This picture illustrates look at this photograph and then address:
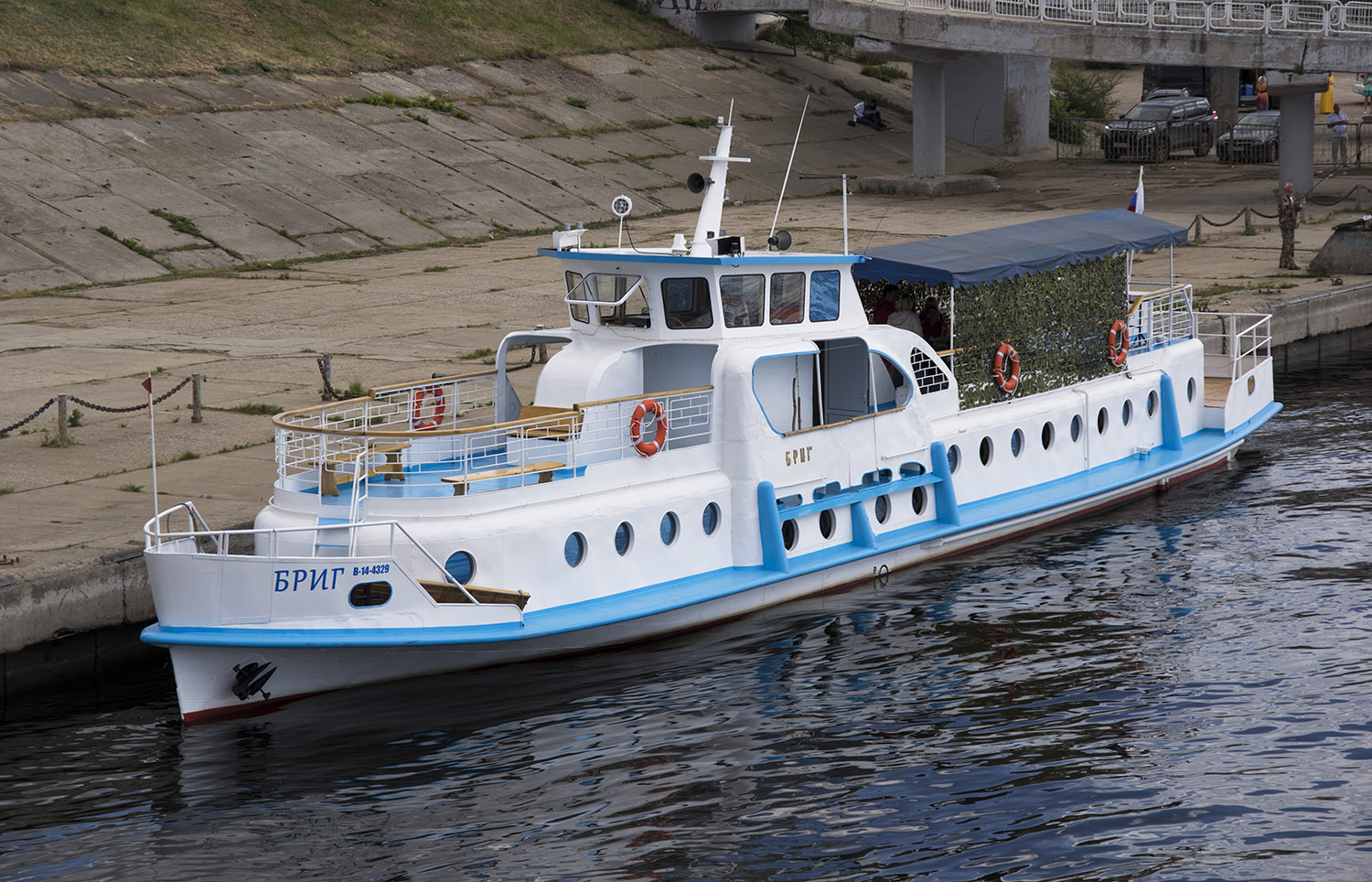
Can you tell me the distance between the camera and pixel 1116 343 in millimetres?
21156

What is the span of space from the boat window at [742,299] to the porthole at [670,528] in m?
2.25

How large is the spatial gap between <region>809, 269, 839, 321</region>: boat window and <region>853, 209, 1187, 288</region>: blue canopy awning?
1.00m

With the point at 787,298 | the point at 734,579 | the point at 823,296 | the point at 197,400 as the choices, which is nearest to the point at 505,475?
the point at 734,579

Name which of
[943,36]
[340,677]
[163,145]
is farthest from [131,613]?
[943,36]

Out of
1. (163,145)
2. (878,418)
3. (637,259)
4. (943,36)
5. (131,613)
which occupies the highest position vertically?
(943,36)

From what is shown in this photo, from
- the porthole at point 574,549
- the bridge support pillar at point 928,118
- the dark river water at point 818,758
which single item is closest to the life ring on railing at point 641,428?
the porthole at point 574,549

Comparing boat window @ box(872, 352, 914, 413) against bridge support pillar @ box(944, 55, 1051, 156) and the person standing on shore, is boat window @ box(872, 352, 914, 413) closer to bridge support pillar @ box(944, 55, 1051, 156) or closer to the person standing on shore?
the person standing on shore

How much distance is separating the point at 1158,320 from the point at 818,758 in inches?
492

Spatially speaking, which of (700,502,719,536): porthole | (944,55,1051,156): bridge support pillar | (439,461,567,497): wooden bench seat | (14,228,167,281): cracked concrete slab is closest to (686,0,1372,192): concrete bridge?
(944,55,1051,156): bridge support pillar

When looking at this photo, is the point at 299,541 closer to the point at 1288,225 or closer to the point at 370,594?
the point at 370,594

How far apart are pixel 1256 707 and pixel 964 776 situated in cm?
301

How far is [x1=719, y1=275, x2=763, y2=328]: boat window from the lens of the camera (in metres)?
16.5

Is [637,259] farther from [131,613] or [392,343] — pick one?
[392,343]

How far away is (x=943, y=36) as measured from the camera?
47.9 meters
